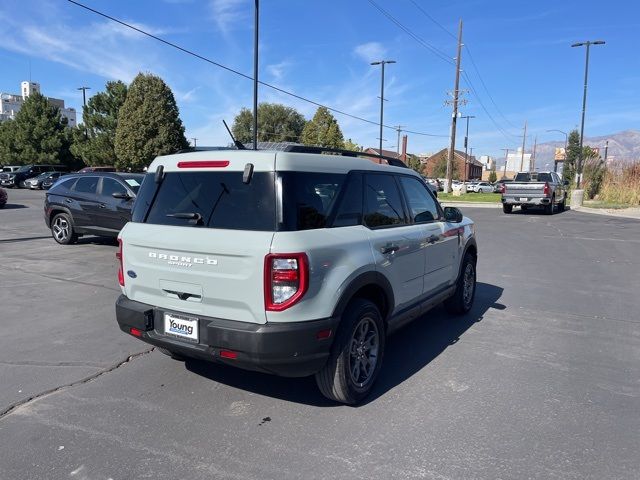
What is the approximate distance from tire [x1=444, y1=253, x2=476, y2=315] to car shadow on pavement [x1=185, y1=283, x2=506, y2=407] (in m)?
0.12

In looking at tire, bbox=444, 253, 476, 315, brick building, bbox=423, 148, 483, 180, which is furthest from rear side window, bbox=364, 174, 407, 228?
brick building, bbox=423, 148, 483, 180

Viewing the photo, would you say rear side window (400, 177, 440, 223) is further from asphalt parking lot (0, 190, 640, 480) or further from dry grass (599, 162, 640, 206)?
A: dry grass (599, 162, 640, 206)

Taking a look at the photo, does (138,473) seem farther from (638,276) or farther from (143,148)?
(143,148)

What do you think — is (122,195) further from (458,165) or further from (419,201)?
(458,165)

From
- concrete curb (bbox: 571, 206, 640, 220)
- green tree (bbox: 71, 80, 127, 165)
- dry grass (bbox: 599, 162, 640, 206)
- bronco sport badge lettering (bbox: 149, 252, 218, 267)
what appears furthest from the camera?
green tree (bbox: 71, 80, 127, 165)

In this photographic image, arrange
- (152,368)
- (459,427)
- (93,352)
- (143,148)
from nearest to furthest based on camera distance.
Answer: (459,427), (152,368), (93,352), (143,148)

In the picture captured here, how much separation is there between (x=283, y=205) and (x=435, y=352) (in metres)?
2.52

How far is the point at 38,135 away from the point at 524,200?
4461 centimetres

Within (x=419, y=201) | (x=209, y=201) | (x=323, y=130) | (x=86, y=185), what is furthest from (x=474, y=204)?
(x=323, y=130)

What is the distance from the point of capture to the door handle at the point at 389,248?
397cm

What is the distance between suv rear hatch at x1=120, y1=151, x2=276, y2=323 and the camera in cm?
324

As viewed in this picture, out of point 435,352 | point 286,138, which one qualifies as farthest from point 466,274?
point 286,138

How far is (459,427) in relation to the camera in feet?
11.2

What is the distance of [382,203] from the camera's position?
14.0 feet
